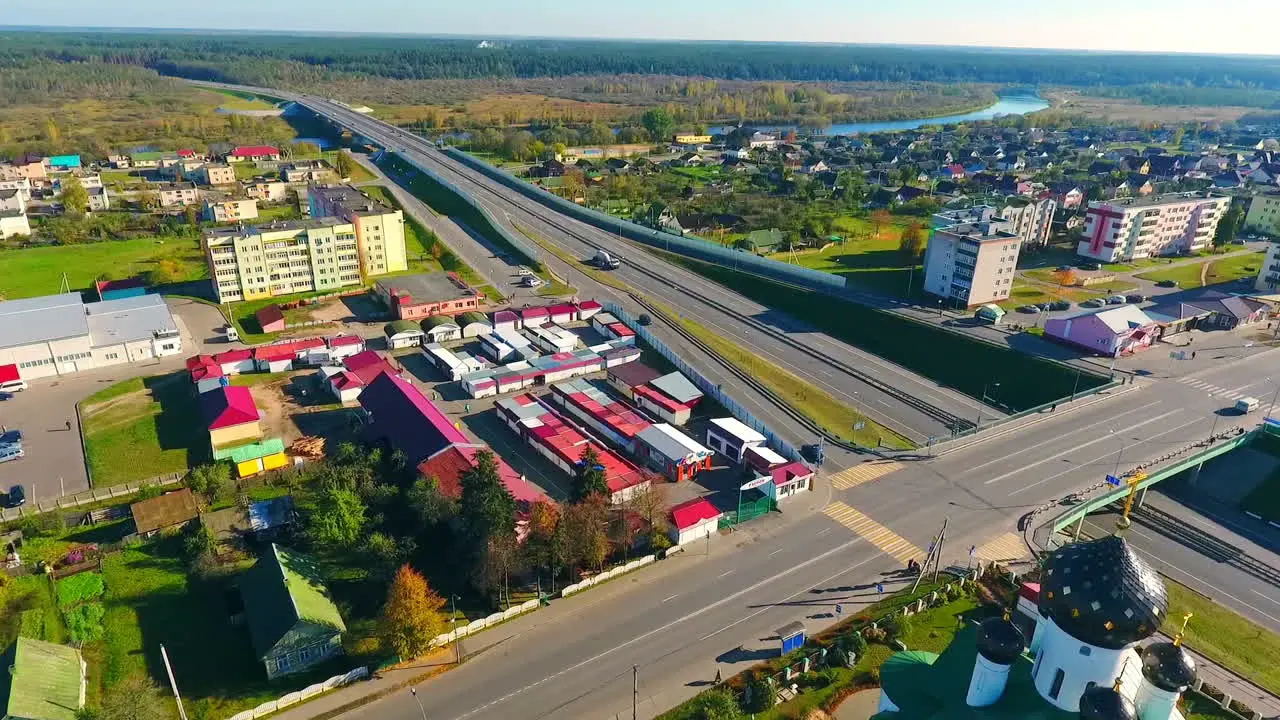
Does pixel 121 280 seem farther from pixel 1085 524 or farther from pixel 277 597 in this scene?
pixel 1085 524

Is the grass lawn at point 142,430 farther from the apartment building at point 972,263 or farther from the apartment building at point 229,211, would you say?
the apartment building at point 972,263

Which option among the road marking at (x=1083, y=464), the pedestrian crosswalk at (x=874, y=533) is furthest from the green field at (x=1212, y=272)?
the pedestrian crosswalk at (x=874, y=533)

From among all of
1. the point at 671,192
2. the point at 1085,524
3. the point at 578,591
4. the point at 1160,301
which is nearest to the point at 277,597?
the point at 578,591

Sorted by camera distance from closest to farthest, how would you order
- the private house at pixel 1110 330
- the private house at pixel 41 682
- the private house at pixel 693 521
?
the private house at pixel 41 682, the private house at pixel 693 521, the private house at pixel 1110 330

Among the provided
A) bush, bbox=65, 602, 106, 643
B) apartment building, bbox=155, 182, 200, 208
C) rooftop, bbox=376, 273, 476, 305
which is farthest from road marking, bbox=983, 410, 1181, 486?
apartment building, bbox=155, 182, 200, 208

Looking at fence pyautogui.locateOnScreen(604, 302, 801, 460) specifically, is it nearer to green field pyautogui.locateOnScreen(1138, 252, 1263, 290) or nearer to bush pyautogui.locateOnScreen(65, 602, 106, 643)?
bush pyautogui.locateOnScreen(65, 602, 106, 643)
